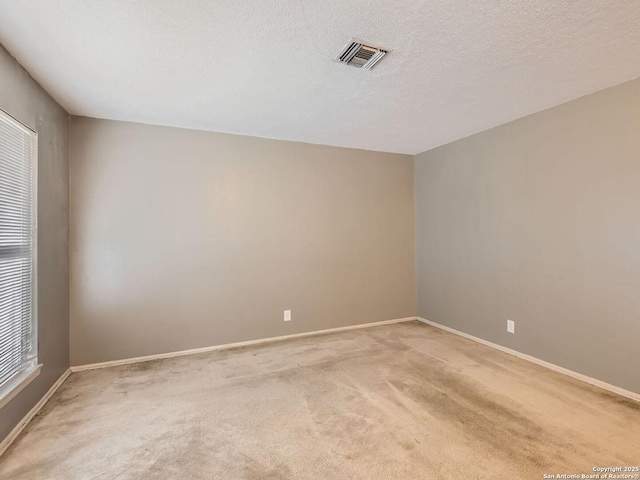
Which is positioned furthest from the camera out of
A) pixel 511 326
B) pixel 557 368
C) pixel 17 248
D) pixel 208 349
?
pixel 208 349

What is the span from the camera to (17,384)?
190 cm

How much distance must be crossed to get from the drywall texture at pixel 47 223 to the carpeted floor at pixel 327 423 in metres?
0.21

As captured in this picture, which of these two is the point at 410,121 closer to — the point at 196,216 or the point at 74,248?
the point at 196,216

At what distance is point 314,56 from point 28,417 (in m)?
3.02

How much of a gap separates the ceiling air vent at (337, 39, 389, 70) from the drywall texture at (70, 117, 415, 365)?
1.78 metres

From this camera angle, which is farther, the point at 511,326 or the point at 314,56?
the point at 511,326

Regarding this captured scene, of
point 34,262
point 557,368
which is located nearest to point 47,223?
point 34,262

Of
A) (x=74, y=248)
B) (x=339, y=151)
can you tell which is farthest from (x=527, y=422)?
(x=74, y=248)

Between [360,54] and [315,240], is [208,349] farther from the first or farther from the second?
[360,54]

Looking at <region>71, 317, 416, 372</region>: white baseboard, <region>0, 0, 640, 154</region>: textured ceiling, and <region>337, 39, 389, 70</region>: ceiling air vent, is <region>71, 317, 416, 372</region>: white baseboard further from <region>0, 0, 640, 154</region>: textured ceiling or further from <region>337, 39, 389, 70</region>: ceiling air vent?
<region>337, 39, 389, 70</region>: ceiling air vent

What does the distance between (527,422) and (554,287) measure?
136 cm

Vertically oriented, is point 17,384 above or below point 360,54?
below

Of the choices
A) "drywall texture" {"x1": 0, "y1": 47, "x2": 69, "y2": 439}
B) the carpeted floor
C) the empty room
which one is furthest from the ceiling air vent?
the carpeted floor

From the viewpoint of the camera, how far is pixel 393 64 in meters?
2.00
